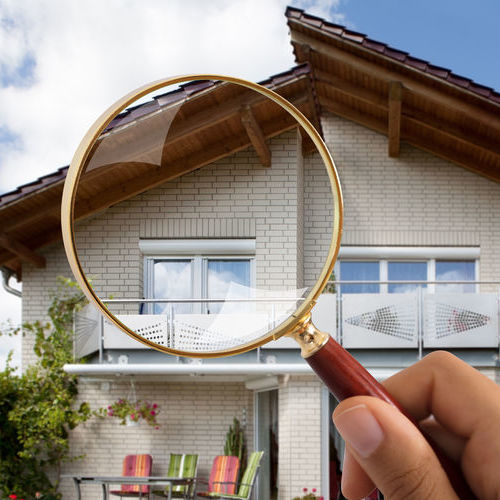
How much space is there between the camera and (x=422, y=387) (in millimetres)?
639

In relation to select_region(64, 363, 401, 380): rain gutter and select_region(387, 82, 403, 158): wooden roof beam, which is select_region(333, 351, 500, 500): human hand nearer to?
select_region(64, 363, 401, 380): rain gutter

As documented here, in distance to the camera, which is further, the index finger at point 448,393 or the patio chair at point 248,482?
the patio chair at point 248,482

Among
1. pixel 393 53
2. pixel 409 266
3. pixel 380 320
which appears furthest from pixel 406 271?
pixel 393 53

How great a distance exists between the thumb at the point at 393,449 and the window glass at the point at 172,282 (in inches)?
9.5

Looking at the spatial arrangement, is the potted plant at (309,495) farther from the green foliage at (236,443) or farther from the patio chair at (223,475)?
the green foliage at (236,443)

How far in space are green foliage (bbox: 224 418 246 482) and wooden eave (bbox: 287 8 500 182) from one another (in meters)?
3.37

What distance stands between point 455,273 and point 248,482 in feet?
9.52

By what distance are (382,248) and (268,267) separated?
22.6 ft

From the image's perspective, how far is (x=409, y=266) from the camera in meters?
7.49

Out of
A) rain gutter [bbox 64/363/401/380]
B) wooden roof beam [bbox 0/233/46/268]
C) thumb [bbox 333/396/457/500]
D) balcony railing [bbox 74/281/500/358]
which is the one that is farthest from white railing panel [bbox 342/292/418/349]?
thumb [bbox 333/396/457/500]

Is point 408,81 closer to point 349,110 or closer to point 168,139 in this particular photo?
point 349,110

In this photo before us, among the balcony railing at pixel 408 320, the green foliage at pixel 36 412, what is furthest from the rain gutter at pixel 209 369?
the green foliage at pixel 36 412

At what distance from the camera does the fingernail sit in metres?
0.54

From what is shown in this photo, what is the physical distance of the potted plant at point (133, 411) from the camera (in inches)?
296
